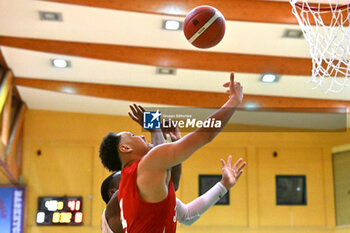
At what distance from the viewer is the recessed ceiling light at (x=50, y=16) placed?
7.88 meters

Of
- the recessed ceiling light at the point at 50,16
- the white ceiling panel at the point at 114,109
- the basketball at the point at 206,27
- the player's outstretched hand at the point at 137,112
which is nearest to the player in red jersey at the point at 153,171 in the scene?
the player's outstretched hand at the point at 137,112

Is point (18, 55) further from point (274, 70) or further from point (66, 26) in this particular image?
point (274, 70)

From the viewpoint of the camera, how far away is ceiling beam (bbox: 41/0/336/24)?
747cm

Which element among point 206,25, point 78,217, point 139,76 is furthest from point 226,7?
point 78,217

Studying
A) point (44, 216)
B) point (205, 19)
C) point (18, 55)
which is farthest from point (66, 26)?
point (44, 216)

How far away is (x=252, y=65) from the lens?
9.55 m

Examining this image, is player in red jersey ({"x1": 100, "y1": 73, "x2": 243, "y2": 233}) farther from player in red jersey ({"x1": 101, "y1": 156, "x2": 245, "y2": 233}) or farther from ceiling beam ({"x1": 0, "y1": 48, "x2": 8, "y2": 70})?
ceiling beam ({"x1": 0, "y1": 48, "x2": 8, "y2": 70})

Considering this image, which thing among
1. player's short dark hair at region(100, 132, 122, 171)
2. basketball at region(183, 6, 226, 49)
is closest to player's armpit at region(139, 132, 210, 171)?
player's short dark hair at region(100, 132, 122, 171)

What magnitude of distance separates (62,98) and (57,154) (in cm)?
141

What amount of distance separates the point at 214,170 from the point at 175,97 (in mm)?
2025

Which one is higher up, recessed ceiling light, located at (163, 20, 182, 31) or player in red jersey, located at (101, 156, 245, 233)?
recessed ceiling light, located at (163, 20, 182, 31)

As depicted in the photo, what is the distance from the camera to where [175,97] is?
11.3 meters

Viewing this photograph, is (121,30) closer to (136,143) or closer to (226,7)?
(226,7)

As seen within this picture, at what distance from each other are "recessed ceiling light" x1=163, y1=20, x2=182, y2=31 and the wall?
396cm
